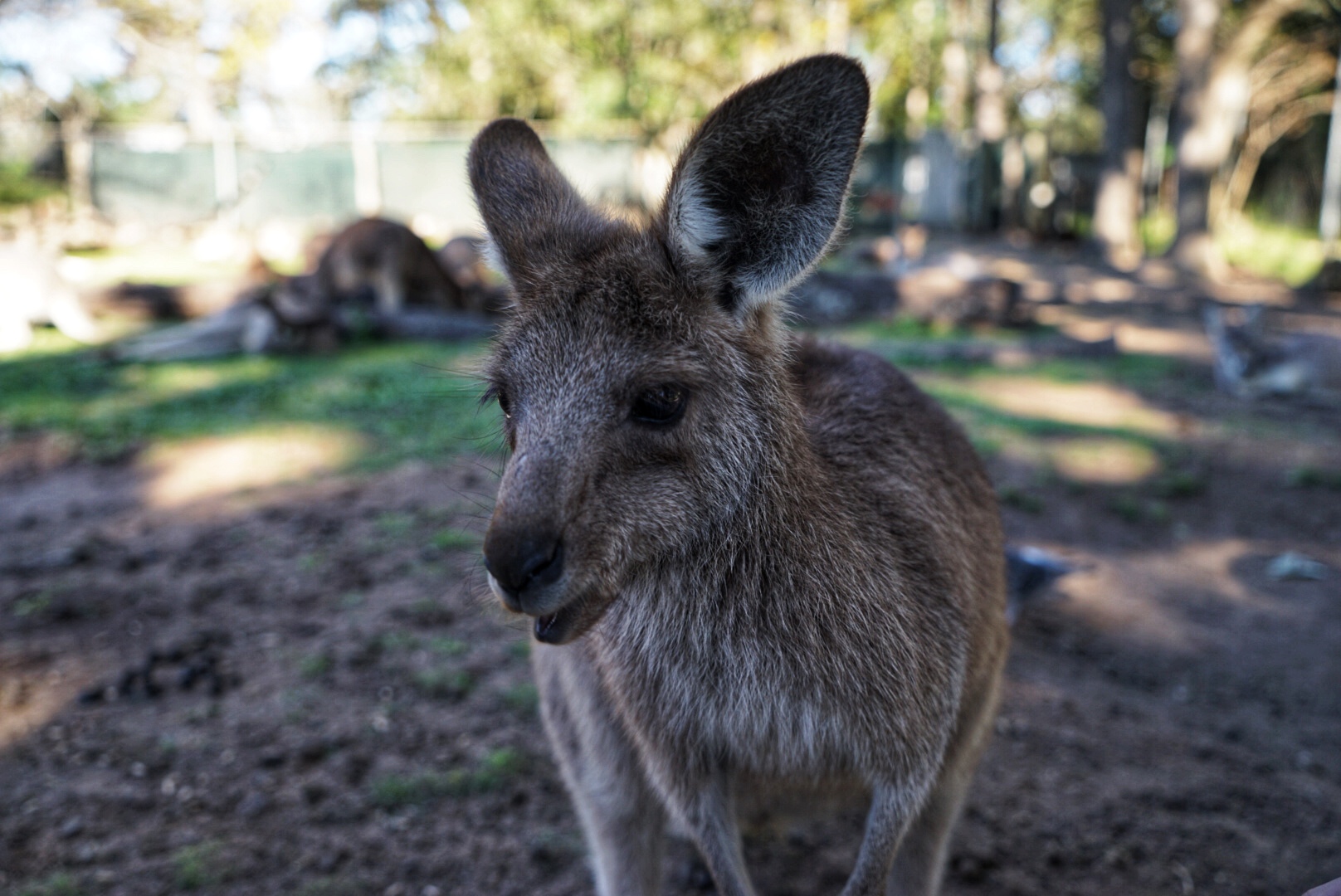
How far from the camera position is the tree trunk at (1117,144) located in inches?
616

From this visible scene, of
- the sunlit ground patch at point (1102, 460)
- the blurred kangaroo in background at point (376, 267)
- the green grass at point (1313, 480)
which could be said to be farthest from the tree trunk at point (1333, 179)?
the blurred kangaroo in background at point (376, 267)

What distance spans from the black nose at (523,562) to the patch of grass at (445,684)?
77.0 inches

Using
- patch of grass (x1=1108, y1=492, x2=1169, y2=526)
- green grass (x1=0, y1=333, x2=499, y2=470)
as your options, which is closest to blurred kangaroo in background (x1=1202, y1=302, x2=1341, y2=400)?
patch of grass (x1=1108, y1=492, x2=1169, y2=526)

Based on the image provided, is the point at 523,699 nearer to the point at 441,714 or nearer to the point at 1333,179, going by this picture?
the point at 441,714

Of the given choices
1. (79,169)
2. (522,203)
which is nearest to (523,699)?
(522,203)

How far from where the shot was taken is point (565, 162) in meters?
19.9

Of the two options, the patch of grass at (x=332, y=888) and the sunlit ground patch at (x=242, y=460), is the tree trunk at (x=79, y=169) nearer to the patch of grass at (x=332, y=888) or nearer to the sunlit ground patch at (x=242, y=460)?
the sunlit ground patch at (x=242, y=460)

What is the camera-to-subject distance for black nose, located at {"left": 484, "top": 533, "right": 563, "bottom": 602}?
149 centimetres

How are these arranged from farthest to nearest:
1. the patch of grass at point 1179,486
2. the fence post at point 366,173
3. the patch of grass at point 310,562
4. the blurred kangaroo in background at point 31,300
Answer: the fence post at point 366,173
the blurred kangaroo in background at point 31,300
the patch of grass at point 1179,486
the patch of grass at point 310,562

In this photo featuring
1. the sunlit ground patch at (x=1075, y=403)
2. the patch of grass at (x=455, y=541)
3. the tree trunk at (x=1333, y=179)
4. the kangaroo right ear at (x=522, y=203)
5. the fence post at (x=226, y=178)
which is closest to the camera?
the kangaroo right ear at (x=522, y=203)

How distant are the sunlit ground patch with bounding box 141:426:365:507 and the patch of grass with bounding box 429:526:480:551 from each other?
126cm

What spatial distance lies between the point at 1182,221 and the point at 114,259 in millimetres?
16429

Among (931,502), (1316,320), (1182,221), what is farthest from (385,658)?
(1182,221)

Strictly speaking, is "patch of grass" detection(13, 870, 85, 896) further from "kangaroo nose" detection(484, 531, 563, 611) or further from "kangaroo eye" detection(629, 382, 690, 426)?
"kangaroo eye" detection(629, 382, 690, 426)
